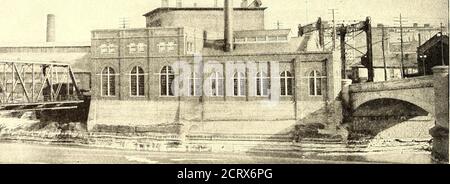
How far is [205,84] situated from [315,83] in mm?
5610

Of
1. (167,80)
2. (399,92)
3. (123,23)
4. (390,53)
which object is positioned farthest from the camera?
(390,53)

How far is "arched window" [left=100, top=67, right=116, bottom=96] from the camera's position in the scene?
24094 millimetres

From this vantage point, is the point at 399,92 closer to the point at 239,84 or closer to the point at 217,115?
the point at 239,84

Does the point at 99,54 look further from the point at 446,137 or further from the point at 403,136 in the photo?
the point at 446,137

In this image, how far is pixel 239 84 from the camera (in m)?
22.6

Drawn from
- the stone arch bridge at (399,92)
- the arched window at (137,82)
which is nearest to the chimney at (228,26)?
the arched window at (137,82)

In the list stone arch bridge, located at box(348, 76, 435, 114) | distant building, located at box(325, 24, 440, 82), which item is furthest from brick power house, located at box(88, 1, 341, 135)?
distant building, located at box(325, 24, 440, 82)

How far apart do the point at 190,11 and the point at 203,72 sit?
8.51m

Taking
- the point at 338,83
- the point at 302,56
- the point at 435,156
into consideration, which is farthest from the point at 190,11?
the point at 435,156

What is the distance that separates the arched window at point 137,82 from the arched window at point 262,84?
20.4 ft

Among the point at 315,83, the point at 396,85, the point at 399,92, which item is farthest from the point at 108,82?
the point at 399,92

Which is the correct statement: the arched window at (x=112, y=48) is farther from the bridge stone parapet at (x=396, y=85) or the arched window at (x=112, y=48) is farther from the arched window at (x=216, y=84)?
the bridge stone parapet at (x=396, y=85)

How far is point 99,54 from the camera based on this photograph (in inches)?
966

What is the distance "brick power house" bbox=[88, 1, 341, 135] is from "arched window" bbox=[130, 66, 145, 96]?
54mm
